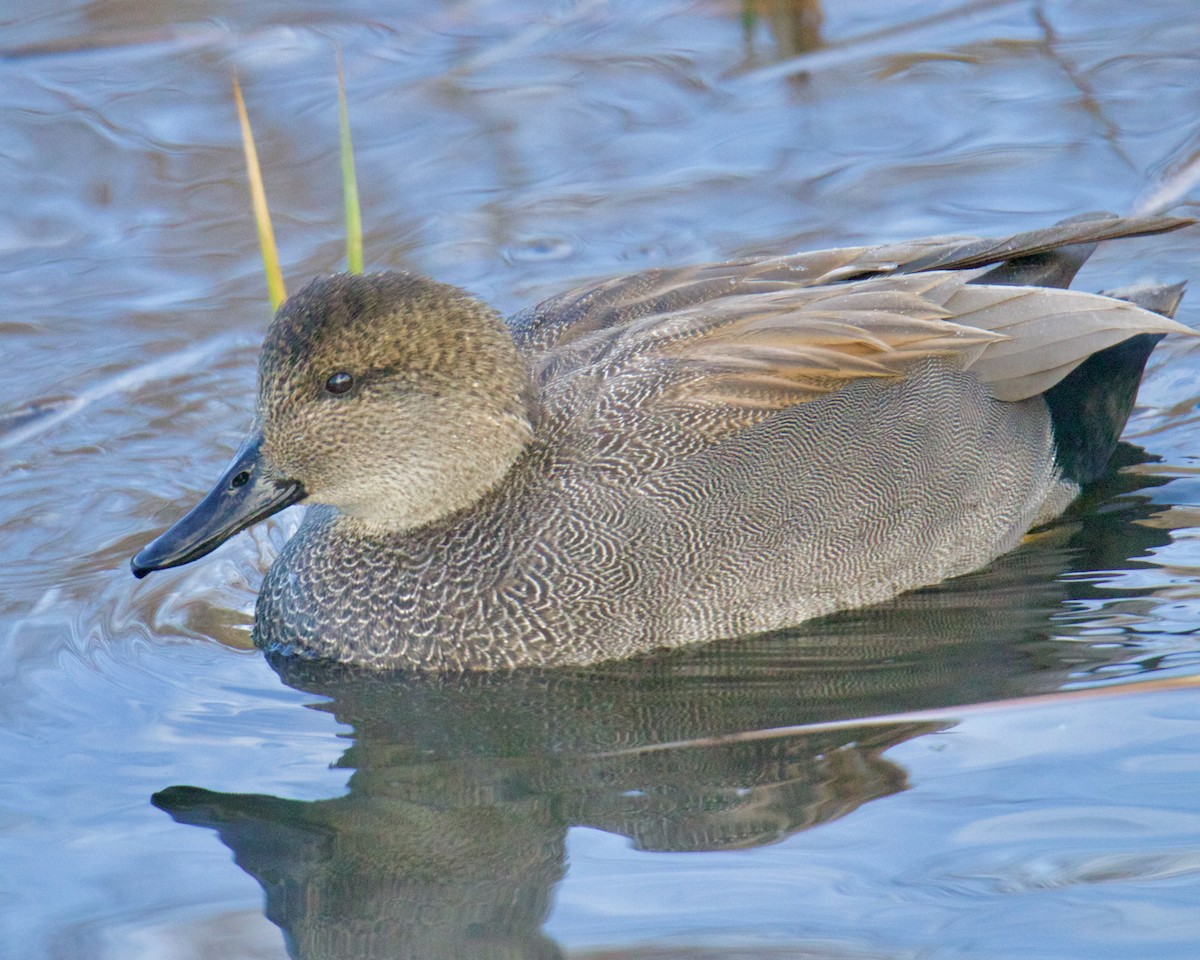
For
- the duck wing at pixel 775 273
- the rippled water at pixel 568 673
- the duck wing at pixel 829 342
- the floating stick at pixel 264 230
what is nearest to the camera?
the rippled water at pixel 568 673

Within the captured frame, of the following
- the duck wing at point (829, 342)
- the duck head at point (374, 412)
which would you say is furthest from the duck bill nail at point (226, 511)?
the duck wing at point (829, 342)

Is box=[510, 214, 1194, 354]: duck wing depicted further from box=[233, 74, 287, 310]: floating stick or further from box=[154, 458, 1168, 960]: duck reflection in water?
box=[154, 458, 1168, 960]: duck reflection in water

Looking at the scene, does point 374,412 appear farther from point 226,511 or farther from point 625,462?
point 625,462

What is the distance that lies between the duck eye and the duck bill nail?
22 centimetres

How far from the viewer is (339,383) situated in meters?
4.77

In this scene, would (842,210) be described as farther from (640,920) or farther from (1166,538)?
(640,920)

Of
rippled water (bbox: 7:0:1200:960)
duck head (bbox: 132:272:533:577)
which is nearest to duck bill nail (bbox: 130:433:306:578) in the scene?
duck head (bbox: 132:272:533:577)

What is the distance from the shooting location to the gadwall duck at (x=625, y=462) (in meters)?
4.79

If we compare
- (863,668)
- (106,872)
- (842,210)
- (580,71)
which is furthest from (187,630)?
(580,71)

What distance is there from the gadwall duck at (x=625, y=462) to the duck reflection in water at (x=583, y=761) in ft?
0.41

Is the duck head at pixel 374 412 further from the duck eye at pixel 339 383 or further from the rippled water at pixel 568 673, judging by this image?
the rippled water at pixel 568 673

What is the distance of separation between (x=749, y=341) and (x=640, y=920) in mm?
1856

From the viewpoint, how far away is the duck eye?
4.76 meters

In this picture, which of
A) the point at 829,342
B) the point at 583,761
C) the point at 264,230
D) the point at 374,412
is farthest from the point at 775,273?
the point at 583,761
